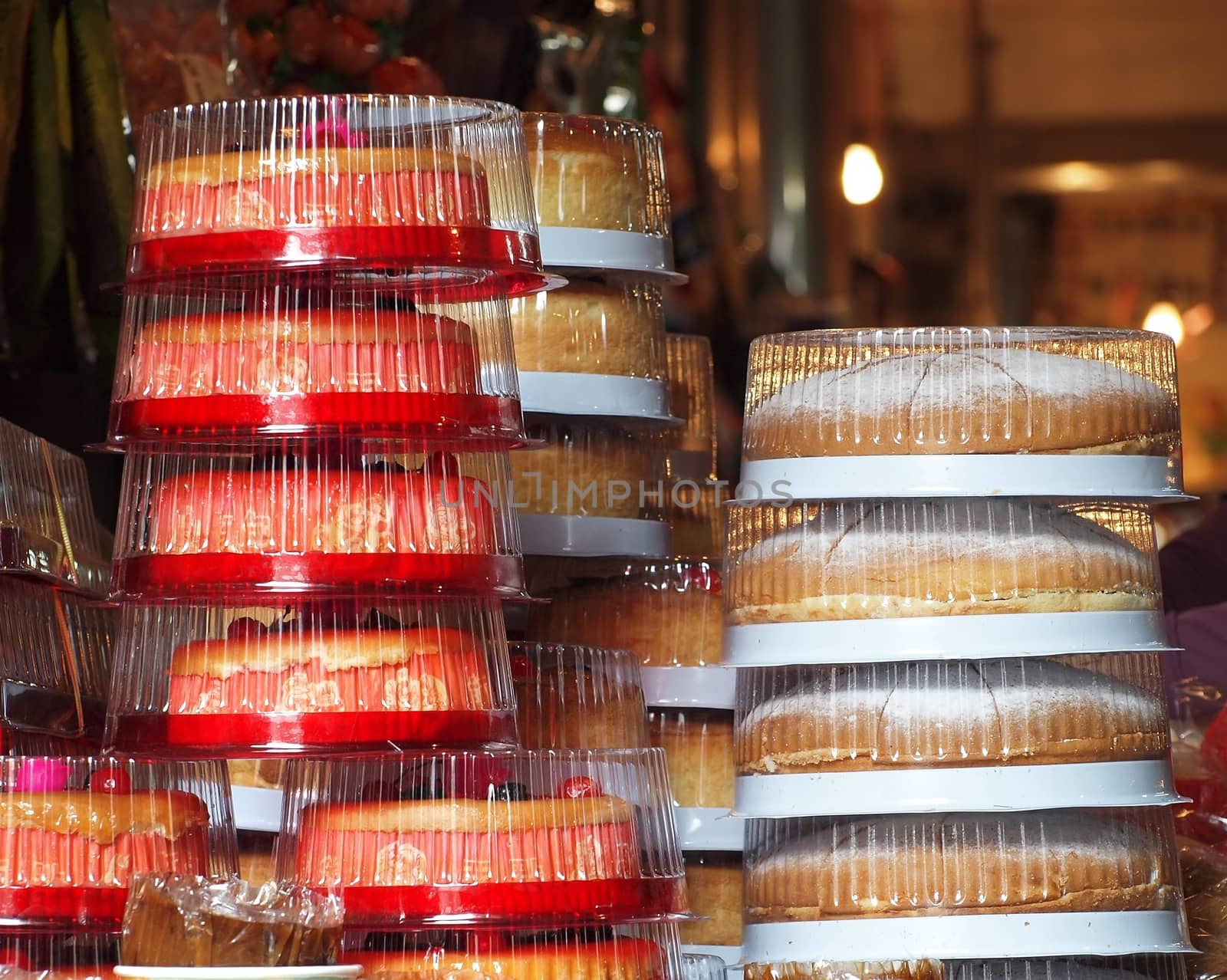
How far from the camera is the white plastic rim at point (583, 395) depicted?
77.9 inches

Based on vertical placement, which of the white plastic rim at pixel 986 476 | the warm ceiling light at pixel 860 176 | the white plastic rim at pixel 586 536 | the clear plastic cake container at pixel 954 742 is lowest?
the clear plastic cake container at pixel 954 742

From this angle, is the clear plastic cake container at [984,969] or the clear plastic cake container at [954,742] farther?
the clear plastic cake container at [954,742]

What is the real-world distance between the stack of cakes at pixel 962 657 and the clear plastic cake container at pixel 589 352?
0.27 m

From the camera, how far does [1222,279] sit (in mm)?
12477

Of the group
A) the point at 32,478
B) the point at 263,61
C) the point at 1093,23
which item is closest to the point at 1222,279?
the point at 1093,23

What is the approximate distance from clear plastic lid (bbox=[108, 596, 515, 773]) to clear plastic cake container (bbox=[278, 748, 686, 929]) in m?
0.04

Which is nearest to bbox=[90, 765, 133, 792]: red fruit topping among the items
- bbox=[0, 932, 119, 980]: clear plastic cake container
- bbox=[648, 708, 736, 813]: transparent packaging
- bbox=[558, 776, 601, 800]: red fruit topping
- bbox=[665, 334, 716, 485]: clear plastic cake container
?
bbox=[0, 932, 119, 980]: clear plastic cake container

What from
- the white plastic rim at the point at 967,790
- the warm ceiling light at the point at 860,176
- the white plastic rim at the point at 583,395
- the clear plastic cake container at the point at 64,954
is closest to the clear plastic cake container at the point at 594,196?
the white plastic rim at the point at 583,395

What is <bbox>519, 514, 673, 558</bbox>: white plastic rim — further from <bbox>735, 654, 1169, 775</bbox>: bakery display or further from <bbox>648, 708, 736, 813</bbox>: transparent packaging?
<bbox>735, 654, 1169, 775</bbox>: bakery display

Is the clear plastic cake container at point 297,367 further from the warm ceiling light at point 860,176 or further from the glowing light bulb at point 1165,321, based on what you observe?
the glowing light bulb at point 1165,321

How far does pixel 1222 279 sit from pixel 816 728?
11531mm

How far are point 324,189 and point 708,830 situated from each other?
836mm

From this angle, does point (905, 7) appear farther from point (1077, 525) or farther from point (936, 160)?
point (1077, 525)

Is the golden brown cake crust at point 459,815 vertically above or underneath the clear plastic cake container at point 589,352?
underneath
